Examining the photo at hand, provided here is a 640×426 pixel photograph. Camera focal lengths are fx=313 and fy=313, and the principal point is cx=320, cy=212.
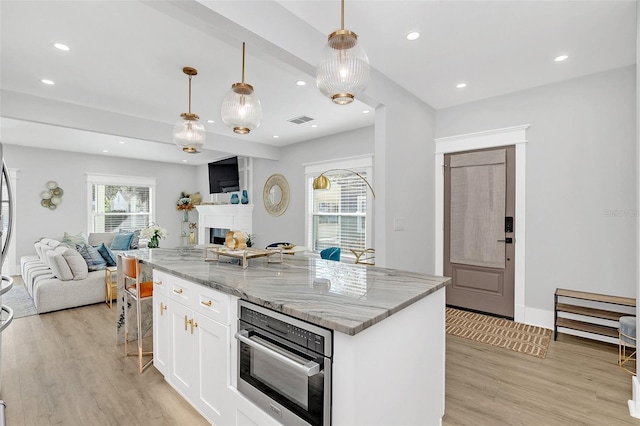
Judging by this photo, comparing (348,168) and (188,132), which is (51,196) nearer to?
(188,132)

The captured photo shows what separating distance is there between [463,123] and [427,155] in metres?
0.60

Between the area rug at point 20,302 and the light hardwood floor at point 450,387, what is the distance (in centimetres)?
101

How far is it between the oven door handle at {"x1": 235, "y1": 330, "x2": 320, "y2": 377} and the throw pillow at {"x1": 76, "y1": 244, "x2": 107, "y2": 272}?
4343mm

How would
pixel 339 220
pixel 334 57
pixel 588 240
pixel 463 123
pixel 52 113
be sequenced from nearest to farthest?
pixel 334 57, pixel 588 240, pixel 52 113, pixel 463 123, pixel 339 220

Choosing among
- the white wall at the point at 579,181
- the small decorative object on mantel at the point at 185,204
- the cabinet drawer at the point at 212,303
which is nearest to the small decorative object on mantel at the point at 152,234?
the cabinet drawer at the point at 212,303

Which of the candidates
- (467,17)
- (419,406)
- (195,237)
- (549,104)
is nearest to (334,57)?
(467,17)

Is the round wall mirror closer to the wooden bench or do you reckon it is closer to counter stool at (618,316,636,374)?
the wooden bench

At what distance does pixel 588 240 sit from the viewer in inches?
125

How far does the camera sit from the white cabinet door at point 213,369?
171 centimetres

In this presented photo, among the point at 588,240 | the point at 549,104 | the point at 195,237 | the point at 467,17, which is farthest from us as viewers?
the point at 195,237

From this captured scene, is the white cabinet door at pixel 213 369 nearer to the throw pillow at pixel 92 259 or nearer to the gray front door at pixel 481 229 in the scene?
the gray front door at pixel 481 229

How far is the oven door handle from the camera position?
1217 mm

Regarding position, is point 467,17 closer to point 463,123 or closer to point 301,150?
point 463,123

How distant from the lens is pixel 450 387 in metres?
2.33
